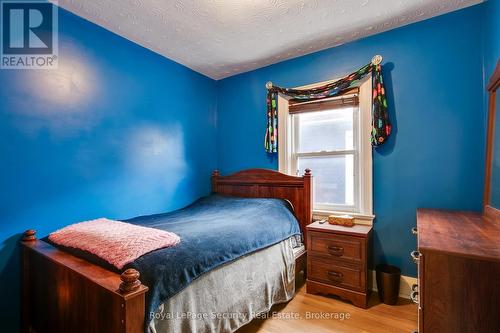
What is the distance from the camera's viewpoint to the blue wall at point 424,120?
6.78ft

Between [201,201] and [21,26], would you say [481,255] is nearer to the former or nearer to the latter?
[201,201]

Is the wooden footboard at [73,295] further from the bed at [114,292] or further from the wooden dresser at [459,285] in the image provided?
the wooden dresser at [459,285]

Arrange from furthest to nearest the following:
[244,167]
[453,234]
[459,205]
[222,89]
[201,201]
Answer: [222,89] → [244,167] → [201,201] → [459,205] → [453,234]

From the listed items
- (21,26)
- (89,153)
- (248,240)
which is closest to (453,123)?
(248,240)

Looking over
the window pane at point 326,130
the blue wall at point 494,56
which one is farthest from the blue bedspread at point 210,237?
the blue wall at point 494,56

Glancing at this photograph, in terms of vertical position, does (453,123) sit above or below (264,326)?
above

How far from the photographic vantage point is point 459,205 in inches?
82.5

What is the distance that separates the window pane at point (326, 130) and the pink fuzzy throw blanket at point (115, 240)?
1.98 m

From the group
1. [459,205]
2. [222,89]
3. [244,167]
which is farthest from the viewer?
[222,89]

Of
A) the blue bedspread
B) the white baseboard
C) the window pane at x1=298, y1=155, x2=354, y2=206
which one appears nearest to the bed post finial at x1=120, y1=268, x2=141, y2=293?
the blue bedspread

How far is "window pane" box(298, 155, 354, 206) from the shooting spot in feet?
8.77

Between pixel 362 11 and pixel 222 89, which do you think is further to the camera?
pixel 222 89

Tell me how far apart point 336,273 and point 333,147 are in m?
1.30

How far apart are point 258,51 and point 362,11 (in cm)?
111
